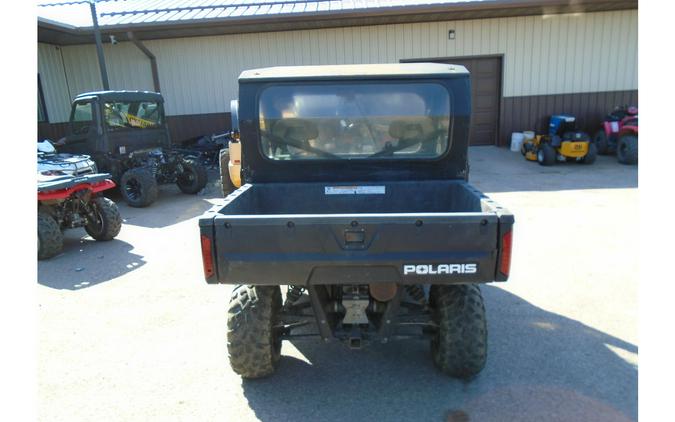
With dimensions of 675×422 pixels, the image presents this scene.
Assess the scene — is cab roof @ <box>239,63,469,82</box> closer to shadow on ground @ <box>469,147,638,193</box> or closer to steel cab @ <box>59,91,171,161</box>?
shadow on ground @ <box>469,147,638,193</box>

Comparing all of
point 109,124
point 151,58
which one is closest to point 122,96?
point 109,124

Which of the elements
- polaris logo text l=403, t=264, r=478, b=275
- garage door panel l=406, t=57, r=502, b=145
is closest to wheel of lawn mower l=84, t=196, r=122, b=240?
polaris logo text l=403, t=264, r=478, b=275

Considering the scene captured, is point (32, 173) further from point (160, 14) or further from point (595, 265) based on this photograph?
point (160, 14)

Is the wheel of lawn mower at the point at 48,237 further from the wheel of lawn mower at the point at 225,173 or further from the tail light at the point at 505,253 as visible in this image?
the tail light at the point at 505,253

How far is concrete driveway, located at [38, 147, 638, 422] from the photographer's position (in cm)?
266

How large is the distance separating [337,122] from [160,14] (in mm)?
11212

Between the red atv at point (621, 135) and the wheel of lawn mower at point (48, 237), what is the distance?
11854 millimetres

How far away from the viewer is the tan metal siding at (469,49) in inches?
475

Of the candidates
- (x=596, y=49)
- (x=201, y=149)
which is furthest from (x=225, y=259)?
(x=596, y=49)

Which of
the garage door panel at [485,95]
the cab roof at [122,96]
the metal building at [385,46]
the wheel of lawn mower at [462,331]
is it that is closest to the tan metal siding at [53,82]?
the metal building at [385,46]

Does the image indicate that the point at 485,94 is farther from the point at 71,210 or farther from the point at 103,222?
the point at 71,210

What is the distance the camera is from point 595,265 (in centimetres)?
468

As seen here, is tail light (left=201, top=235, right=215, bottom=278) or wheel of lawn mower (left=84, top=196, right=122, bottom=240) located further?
wheel of lawn mower (left=84, top=196, right=122, bottom=240)

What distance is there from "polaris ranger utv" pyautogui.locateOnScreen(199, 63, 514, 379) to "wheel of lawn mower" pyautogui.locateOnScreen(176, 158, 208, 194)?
6.11m
